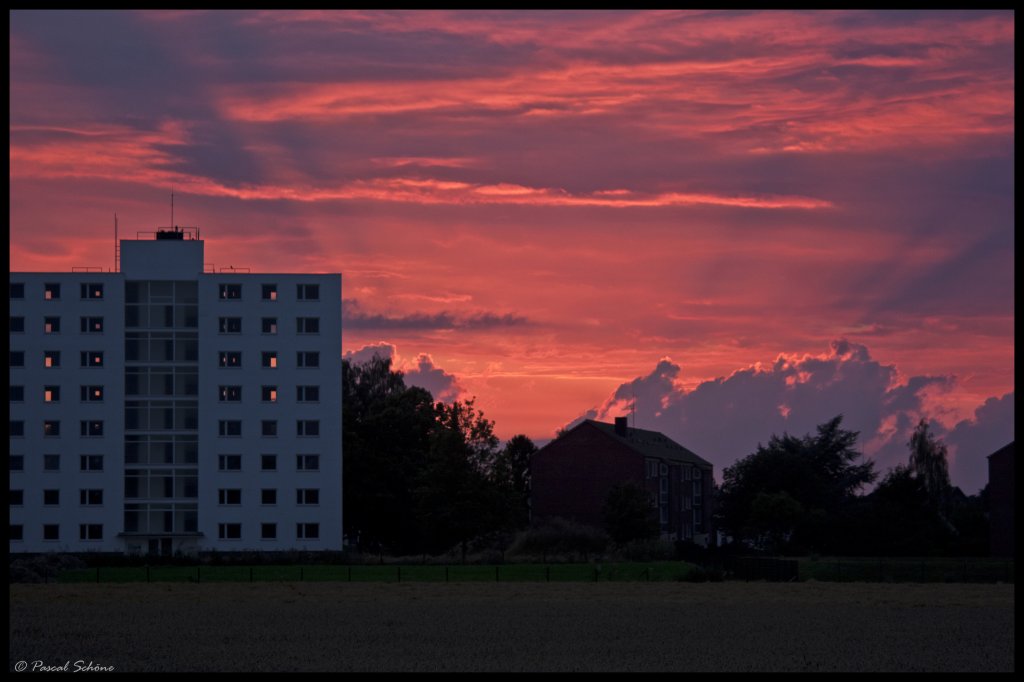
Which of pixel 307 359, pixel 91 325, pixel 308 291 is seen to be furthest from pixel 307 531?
pixel 91 325

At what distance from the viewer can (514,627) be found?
4222 centimetres

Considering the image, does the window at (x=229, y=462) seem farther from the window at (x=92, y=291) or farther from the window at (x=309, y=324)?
the window at (x=92, y=291)

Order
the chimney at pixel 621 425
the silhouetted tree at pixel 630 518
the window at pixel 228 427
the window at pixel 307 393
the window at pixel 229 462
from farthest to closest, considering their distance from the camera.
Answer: the chimney at pixel 621 425 → the window at pixel 307 393 → the window at pixel 228 427 → the window at pixel 229 462 → the silhouetted tree at pixel 630 518

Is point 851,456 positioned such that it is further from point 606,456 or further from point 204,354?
point 204,354

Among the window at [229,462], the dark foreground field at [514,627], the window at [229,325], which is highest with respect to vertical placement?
the window at [229,325]

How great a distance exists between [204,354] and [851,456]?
193ft

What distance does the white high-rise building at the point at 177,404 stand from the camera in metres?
99.5

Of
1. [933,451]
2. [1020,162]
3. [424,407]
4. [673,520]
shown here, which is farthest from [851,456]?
[1020,162]

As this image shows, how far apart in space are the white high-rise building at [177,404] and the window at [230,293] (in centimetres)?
12

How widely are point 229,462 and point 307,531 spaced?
8.40 meters

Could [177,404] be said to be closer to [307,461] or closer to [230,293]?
[230,293]

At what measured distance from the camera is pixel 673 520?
125 metres

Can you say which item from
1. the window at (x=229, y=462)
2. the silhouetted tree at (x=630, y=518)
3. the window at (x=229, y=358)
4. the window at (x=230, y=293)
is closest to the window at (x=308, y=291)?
the window at (x=230, y=293)

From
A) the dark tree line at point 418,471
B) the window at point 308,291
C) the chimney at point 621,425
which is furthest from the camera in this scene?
the chimney at point 621,425
